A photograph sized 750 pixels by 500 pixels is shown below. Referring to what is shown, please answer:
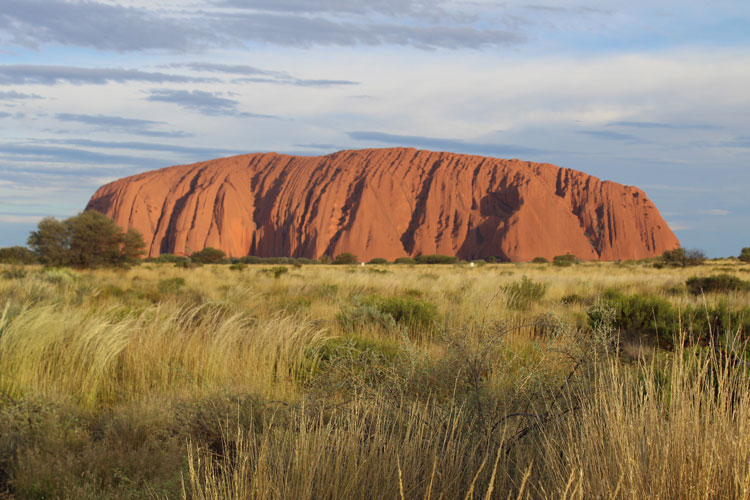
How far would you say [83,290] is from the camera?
40.1 feet

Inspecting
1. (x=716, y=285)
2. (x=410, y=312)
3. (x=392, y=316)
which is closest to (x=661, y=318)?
(x=410, y=312)

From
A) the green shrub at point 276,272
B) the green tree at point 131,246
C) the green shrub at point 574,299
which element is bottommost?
the green shrub at point 574,299

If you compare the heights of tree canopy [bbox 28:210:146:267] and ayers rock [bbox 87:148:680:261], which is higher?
ayers rock [bbox 87:148:680:261]

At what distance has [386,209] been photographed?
277ft

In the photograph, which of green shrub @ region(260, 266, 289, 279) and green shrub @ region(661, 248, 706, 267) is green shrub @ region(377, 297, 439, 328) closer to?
green shrub @ region(260, 266, 289, 279)

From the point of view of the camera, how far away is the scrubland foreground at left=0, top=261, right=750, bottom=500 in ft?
7.38

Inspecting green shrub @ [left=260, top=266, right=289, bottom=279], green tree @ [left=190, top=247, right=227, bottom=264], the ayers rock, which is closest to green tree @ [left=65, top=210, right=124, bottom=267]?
green shrub @ [left=260, top=266, right=289, bottom=279]

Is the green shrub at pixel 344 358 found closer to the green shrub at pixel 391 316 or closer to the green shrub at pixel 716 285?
the green shrub at pixel 391 316

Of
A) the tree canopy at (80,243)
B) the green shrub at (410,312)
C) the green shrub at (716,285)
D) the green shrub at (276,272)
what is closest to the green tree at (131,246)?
the tree canopy at (80,243)

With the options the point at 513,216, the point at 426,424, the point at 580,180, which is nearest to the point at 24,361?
the point at 426,424

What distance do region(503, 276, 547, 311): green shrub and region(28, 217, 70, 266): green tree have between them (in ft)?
72.5

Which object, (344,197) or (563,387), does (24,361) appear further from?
(344,197)

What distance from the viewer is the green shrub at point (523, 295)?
10.8 meters

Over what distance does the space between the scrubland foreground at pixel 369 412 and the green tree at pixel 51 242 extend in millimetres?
20365
